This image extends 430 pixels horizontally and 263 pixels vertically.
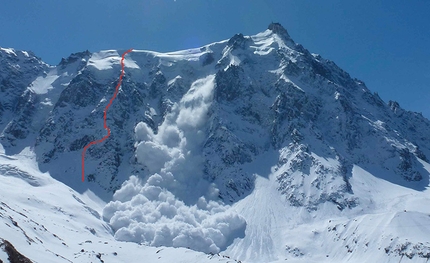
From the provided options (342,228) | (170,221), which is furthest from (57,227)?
(342,228)

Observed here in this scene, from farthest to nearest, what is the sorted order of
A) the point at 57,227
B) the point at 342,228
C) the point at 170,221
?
the point at 170,221, the point at 342,228, the point at 57,227

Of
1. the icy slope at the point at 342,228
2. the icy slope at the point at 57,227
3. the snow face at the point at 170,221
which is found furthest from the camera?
the snow face at the point at 170,221

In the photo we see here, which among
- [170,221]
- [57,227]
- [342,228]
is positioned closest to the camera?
[57,227]

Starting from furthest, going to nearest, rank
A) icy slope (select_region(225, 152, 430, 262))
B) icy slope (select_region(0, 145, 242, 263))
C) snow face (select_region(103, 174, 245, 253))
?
snow face (select_region(103, 174, 245, 253))
icy slope (select_region(225, 152, 430, 262))
icy slope (select_region(0, 145, 242, 263))

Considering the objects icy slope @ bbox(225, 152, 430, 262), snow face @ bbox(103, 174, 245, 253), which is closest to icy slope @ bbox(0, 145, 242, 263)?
snow face @ bbox(103, 174, 245, 253)

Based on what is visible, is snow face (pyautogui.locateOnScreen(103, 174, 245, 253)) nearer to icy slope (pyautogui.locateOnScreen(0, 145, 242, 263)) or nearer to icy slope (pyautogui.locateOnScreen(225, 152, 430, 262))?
icy slope (pyautogui.locateOnScreen(225, 152, 430, 262))

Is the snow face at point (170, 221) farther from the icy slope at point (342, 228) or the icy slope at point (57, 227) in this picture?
the icy slope at point (57, 227)

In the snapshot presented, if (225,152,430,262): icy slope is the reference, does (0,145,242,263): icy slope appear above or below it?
below

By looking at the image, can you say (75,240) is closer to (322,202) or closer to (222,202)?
(222,202)

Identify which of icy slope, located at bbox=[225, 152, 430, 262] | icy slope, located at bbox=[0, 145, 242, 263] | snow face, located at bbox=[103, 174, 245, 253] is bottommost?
icy slope, located at bbox=[0, 145, 242, 263]

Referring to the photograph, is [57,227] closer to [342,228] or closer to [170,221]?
[170,221]

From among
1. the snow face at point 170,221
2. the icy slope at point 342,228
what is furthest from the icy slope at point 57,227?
the icy slope at point 342,228
